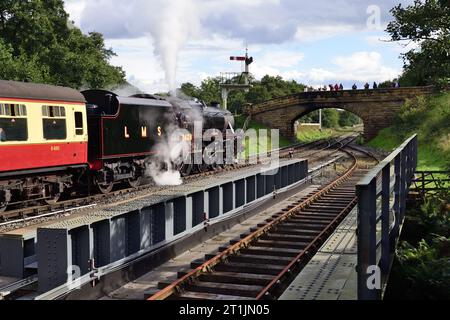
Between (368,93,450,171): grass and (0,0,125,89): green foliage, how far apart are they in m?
20.8

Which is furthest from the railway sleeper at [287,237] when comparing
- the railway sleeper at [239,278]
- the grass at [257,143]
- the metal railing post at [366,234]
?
the grass at [257,143]

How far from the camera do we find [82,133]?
15852 millimetres

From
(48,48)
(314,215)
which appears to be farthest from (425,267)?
(48,48)

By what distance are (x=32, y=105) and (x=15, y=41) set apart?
31170 mm

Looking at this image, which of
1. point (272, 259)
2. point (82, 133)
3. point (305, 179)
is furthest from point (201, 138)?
point (272, 259)

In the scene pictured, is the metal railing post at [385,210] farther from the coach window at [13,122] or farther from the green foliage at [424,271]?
the coach window at [13,122]

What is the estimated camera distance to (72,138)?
15391 millimetres

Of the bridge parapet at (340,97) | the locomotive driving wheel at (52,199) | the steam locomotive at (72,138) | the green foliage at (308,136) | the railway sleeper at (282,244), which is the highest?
the bridge parapet at (340,97)

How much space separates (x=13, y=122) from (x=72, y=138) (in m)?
2.47

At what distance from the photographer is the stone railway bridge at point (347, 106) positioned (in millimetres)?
48812

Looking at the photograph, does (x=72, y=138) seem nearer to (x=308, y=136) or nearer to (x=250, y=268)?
(x=250, y=268)

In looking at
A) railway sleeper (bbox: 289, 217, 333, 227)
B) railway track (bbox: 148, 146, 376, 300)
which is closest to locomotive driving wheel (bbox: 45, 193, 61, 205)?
railway track (bbox: 148, 146, 376, 300)

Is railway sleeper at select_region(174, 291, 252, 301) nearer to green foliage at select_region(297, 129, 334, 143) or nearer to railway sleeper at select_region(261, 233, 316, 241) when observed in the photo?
railway sleeper at select_region(261, 233, 316, 241)
